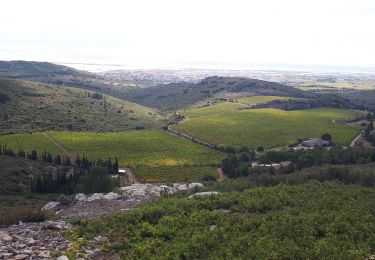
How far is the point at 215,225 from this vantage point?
2623 centimetres

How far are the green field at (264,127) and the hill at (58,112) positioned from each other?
2180 centimetres

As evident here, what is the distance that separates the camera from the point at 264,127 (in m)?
131

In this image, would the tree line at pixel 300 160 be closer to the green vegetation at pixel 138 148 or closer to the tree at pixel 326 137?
the green vegetation at pixel 138 148

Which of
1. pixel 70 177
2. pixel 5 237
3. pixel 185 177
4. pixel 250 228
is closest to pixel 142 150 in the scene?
pixel 185 177

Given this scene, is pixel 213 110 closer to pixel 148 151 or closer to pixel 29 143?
pixel 148 151

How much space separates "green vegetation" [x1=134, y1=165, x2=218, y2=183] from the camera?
8218 cm

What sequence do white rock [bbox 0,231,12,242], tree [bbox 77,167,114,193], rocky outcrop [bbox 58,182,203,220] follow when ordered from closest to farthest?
white rock [bbox 0,231,12,242], rocky outcrop [bbox 58,182,203,220], tree [bbox 77,167,114,193]

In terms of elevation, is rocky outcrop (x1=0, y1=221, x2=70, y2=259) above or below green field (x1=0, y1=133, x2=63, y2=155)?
above

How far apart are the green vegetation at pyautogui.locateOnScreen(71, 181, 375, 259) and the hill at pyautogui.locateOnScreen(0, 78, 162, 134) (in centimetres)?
9689

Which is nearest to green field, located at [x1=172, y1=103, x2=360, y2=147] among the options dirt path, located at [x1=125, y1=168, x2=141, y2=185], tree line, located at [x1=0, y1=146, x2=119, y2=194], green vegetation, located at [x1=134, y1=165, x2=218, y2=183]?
green vegetation, located at [x1=134, y1=165, x2=218, y2=183]

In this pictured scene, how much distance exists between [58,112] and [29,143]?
3904 centimetres

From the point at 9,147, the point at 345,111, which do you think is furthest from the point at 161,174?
the point at 345,111

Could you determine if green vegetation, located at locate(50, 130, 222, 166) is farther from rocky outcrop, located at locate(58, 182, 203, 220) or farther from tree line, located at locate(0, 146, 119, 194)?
rocky outcrop, located at locate(58, 182, 203, 220)

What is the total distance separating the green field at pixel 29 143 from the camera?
324 ft
